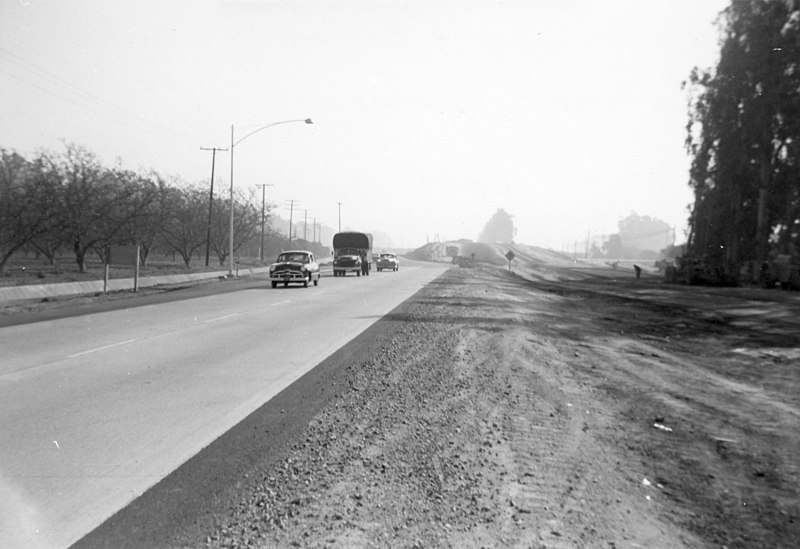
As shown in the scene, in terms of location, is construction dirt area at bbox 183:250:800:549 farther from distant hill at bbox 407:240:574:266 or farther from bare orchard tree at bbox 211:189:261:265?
distant hill at bbox 407:240:574:266

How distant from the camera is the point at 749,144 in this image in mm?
42375

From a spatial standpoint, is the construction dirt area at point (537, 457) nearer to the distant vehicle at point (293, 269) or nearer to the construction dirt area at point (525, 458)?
the construction dirt area at point (525, 458)

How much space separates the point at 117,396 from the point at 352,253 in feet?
144

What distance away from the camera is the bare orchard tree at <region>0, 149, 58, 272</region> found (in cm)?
3438

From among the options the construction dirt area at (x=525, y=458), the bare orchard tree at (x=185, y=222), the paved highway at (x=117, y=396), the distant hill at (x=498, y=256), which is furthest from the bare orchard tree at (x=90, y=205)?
the distant hill at (x=498, y=256)

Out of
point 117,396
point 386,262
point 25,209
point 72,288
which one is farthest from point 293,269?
point 386,262

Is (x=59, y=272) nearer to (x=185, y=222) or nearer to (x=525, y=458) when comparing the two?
(x=185, y=222)

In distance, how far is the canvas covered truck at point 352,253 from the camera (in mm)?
50156

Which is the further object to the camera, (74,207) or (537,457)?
(74,207)

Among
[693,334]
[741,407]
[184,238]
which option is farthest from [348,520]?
[184,238]

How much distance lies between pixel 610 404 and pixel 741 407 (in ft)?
5.58

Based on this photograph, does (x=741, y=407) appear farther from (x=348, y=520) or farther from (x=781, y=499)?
(x=348, y=520)

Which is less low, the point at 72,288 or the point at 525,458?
the point at 525,458

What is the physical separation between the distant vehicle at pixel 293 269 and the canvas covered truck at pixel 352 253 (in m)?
14.8
